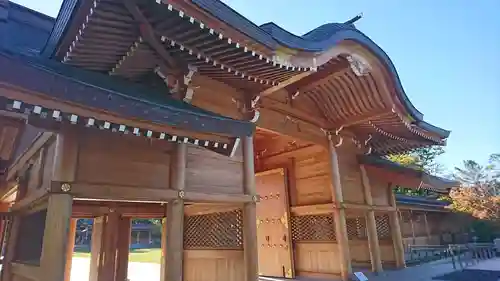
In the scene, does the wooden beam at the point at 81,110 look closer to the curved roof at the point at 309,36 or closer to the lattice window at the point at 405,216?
the curved roof at the point at 309,36

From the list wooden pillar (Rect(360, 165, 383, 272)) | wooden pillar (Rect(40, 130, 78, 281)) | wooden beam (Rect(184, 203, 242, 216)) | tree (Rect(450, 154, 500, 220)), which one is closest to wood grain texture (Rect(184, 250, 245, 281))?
wooden beam (Rect(184, 203, 242, 216))

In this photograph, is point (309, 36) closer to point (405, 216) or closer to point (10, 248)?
point (10, 248)

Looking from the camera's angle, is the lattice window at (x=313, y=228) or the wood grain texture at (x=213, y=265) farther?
the lattice window at (x=313, y=228)

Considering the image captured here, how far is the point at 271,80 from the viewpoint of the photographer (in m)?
4.37

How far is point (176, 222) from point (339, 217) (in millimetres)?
3546

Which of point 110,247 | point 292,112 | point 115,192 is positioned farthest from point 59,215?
point 292,112

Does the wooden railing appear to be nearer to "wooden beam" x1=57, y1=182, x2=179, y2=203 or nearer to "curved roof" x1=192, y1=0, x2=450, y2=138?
"curved roof" x1=192, y1=0, x2=450, y2=138

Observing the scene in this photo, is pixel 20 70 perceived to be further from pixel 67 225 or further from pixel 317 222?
pixel 317 222

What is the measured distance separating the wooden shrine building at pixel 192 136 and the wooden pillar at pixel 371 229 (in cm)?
4

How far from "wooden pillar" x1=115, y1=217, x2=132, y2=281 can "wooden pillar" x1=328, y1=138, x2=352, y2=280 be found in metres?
3.87

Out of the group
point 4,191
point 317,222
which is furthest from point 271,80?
point 4,191

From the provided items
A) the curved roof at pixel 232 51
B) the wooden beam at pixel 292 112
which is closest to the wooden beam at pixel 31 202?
the curved roof at pixel 232 51

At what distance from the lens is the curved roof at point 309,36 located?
321 cm

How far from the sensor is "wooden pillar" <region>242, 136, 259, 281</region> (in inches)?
155
